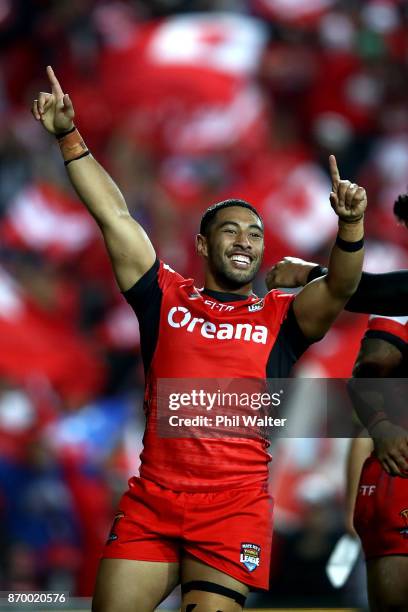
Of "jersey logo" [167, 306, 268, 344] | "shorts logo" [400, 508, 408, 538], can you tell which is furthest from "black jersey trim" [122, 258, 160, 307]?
"shorts logo" [400, 508, 408, 538]

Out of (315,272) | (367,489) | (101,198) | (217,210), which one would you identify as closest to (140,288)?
(101,198)

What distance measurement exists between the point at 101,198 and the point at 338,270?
97cm

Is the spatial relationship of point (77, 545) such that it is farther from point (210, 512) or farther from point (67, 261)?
point (210, 512)

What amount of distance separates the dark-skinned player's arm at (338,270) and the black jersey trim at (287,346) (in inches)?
1.1

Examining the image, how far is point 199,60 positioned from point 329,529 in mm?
5279

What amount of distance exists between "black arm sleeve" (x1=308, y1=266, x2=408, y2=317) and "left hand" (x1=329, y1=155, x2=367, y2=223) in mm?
466

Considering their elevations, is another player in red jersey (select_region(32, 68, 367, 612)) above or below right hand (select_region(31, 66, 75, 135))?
below

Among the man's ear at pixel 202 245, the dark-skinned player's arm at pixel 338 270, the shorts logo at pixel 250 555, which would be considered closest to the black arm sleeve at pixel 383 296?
the dark-skinned player's arm at pixel 338 270

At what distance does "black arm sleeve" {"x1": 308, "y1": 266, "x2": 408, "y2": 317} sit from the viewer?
14.2ft

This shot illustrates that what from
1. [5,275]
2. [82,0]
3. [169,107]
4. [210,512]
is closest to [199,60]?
[169,107]

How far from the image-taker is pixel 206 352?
Result: 4.22m

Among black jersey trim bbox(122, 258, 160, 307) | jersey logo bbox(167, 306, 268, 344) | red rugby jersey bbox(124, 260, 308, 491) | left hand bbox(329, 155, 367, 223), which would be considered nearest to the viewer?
left hand bbox(329, 155, 367, 223)

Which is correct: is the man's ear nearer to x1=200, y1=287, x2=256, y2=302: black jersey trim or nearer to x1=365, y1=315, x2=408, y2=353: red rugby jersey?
x1=200, y1=287, x2=256, y2=302: black jersey trim

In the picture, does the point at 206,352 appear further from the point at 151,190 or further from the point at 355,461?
the point at 151,190
